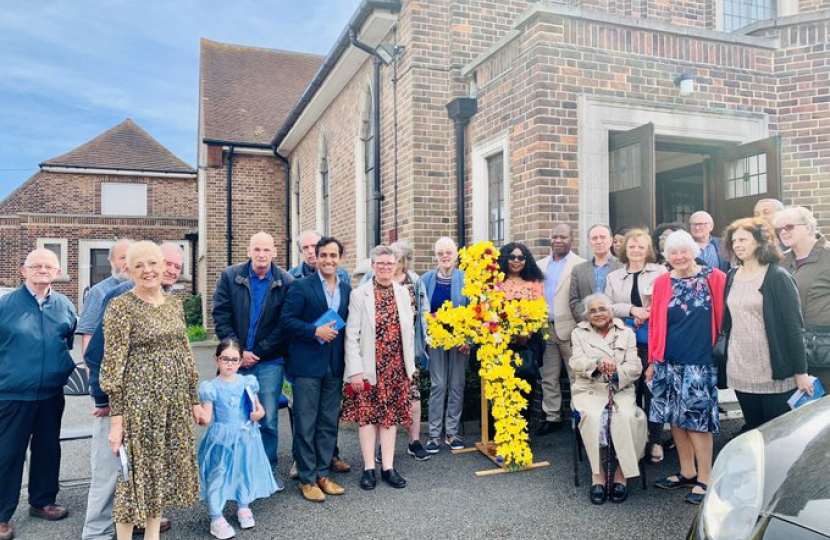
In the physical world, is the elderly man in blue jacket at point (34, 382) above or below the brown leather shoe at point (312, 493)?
above

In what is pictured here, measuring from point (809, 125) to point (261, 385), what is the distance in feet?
22.7

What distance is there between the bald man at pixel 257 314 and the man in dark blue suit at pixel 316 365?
19cm

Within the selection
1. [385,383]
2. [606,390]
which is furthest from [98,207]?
[606,390]

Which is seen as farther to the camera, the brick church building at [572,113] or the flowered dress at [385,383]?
the brick church building at [572,113]

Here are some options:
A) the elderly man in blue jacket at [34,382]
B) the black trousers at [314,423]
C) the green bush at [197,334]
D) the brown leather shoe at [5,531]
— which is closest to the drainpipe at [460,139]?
the black trousers at [314,423]

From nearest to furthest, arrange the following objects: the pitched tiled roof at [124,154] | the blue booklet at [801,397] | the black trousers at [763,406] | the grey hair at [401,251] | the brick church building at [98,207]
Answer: the blue booklet at [801,397] < the black trousers at [763,406] < the grey hair at [401,251] < the brick church building at [98,207] < the pitched tiled roof at [124,154]

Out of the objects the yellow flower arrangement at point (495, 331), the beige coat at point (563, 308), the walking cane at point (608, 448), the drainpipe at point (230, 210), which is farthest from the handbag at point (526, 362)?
the drainpipe at point (230, 210)

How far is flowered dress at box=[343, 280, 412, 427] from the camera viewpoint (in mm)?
4703

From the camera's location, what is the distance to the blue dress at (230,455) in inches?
155

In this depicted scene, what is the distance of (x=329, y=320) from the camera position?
4.52 metres

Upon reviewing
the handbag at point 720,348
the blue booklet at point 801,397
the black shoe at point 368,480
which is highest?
the handbag at point 720,348

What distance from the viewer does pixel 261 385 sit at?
15.6 ft

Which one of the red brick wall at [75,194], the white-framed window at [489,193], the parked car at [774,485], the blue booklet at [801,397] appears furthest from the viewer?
the red brick wall at [75,194]

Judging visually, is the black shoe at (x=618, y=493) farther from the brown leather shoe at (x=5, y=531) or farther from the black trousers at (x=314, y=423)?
the brown leather shoe at (x=5, y=531)
